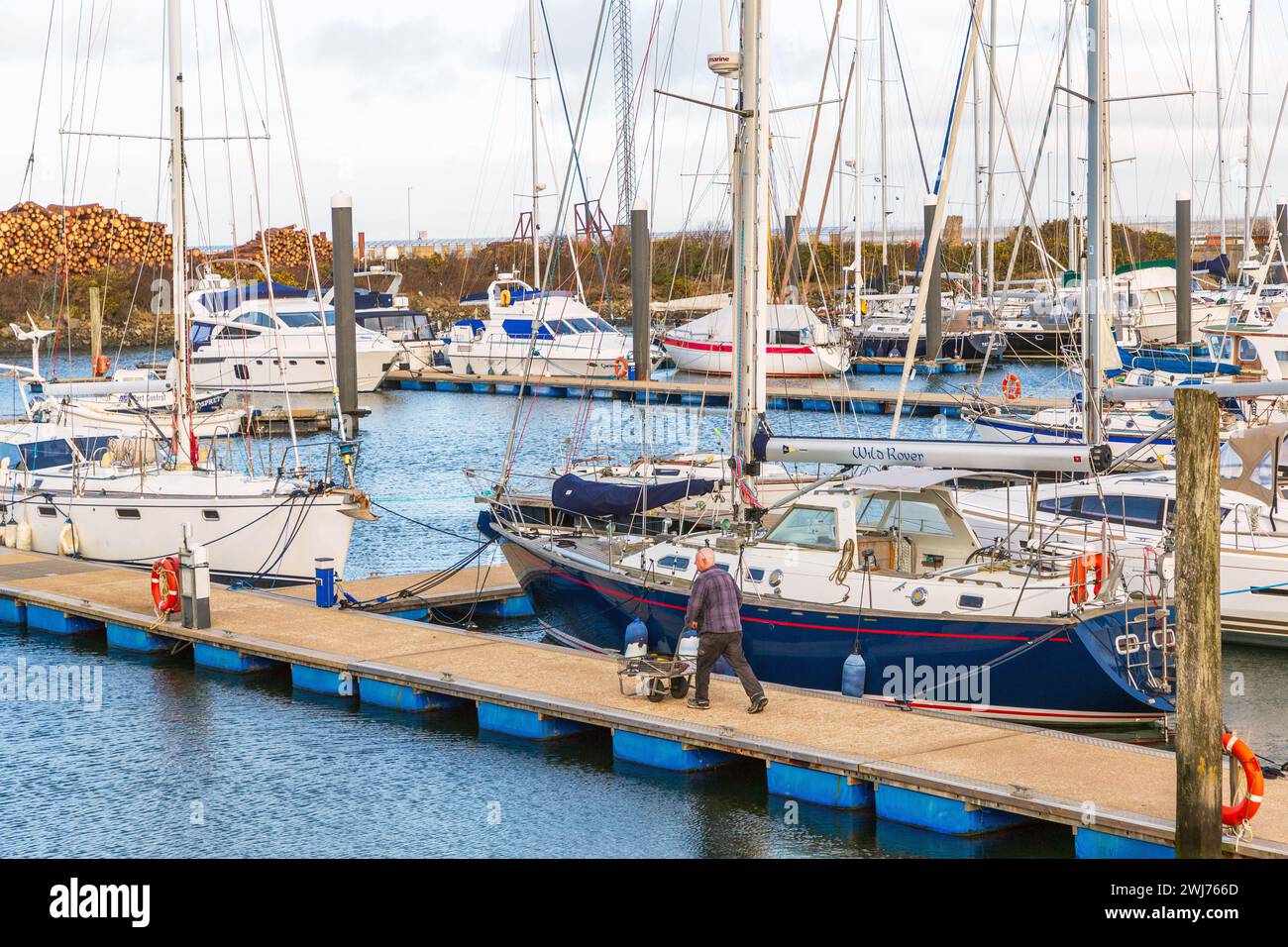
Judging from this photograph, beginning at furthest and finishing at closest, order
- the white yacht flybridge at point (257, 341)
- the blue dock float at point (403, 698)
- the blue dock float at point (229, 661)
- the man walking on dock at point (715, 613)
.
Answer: the white yacht flybridge at point (257, 341) → the blue dock float at point (229, 661) → the blue dock float at point (403, 698) → the man walking on dock at point (715, 613)

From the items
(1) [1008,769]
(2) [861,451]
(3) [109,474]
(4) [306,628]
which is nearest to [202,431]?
(3) [109,474]

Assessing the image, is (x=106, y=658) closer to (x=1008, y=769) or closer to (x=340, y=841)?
(x=340, y=841)

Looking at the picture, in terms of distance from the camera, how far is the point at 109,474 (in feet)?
84.8

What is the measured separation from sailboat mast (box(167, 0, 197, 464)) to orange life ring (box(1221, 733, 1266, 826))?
16834mm

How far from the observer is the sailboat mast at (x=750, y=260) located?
18.4 m

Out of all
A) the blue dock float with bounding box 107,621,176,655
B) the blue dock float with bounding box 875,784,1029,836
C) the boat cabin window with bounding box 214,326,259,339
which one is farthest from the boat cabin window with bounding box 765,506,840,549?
the boat cabin window with bounding box 214,326,259,339

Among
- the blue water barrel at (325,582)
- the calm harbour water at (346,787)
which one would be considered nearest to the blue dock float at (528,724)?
the calm harbour water at (346,787)

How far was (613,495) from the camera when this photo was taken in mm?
20219

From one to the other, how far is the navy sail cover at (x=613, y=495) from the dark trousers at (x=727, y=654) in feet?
13.5

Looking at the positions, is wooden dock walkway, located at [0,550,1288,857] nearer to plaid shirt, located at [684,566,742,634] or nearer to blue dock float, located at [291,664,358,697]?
blue dock float, located at [291,664,358,697]

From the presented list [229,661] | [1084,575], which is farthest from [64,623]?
[1084,575]

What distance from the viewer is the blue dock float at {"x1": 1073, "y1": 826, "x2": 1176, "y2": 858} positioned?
39.8 ft

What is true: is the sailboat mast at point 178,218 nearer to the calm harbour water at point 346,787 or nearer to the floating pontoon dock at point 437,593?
the floating pontoon dock at point 437,593
